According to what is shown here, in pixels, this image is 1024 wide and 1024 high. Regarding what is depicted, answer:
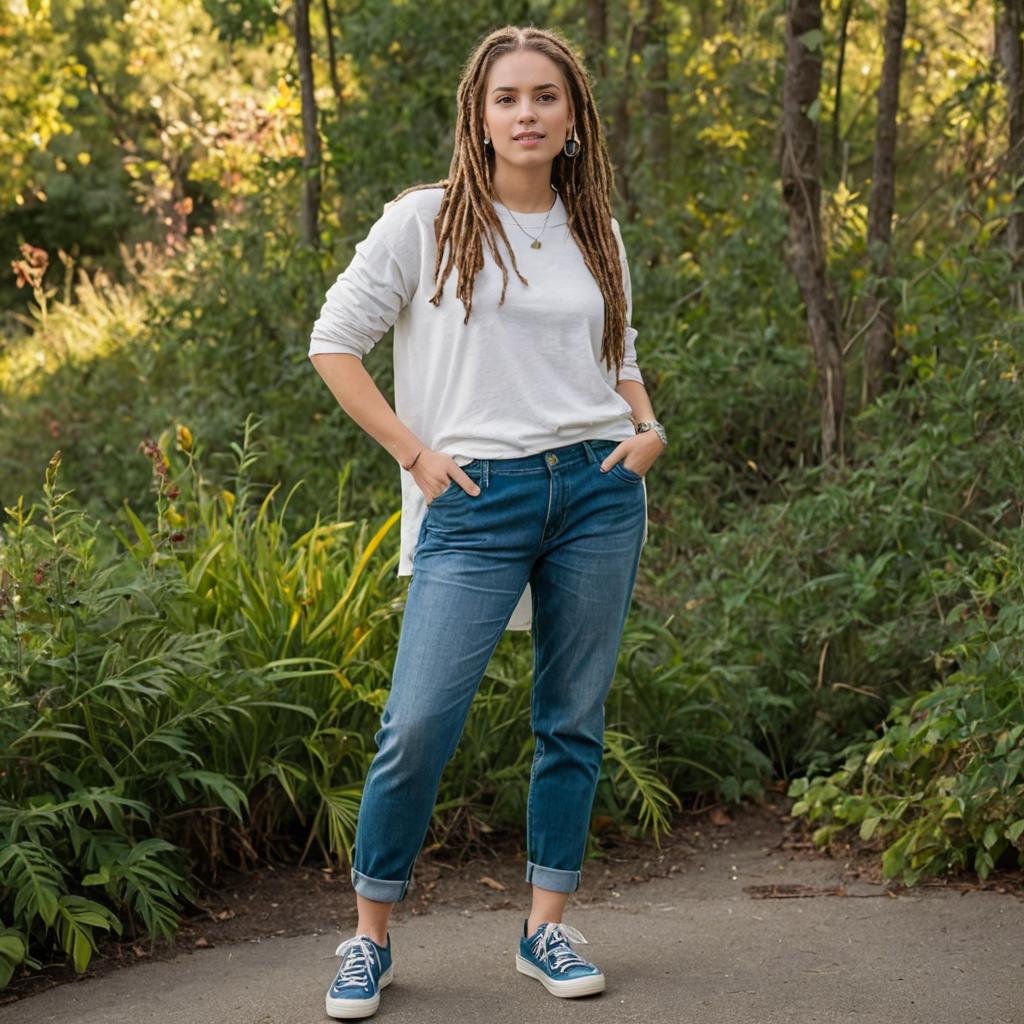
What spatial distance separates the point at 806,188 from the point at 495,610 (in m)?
4.11

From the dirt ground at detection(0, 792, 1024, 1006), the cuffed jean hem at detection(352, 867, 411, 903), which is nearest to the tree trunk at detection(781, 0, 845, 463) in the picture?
the dirt ground at detection(0, 792, 1024, 1006)

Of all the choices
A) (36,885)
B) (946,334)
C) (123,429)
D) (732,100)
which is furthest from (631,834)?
(732,100)

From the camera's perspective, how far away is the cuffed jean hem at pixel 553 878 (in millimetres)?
3594

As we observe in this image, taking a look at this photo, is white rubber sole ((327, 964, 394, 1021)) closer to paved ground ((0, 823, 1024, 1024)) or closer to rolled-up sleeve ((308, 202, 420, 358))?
paved ground ((0, 823, 1024, 1024))

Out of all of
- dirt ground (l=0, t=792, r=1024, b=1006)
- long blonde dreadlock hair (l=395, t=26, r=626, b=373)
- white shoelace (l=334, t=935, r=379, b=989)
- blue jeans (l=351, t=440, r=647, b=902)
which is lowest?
dirt ground (l=0, t=792, r=1024, b=1006)

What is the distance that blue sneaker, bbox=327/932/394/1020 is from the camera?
3359mm

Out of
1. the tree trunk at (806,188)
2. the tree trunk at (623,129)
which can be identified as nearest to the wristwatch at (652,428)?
the tree trunk at (806,188)

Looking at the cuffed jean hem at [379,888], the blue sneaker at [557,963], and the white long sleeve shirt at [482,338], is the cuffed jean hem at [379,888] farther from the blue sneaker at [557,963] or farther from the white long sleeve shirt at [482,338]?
the white long sleeve shirt at [482,338]

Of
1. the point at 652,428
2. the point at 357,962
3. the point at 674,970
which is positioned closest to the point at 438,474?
the point at 652,428

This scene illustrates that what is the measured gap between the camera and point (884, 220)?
291 inches

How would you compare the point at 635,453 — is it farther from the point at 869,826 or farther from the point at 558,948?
the point at 869,826

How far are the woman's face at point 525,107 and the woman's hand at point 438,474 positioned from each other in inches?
26.0

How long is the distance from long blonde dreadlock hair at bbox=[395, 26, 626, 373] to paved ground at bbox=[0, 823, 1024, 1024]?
1.42m

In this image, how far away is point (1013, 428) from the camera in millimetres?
5711
